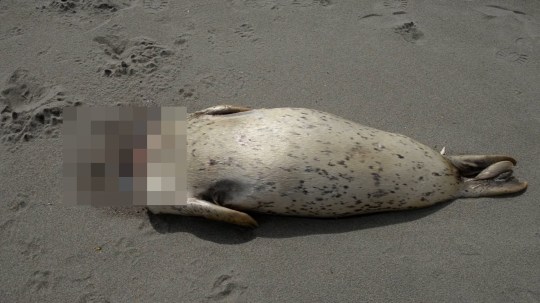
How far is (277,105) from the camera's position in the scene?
13.1 feet

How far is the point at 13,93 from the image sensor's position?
394 cm

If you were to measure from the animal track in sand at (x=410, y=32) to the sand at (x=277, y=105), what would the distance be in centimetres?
1

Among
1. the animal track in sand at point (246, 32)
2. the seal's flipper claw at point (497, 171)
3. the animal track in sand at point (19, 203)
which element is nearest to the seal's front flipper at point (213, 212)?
the animal track in sand at point (19, 203)

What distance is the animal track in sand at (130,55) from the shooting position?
416 centimetres

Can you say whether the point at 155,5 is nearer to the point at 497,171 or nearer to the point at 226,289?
the point at 226,289

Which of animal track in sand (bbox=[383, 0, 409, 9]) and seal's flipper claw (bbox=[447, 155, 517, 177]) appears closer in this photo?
seal's flipper claw (bbox=[447, 155, 517, 177])

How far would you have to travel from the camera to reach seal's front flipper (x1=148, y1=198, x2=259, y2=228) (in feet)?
9.99

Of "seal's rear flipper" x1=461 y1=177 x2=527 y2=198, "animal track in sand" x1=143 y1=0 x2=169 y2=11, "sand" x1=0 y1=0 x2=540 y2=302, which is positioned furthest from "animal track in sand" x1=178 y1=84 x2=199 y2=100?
"seal's rear flipper" x1=461 y1=177 x2=527 y2=198

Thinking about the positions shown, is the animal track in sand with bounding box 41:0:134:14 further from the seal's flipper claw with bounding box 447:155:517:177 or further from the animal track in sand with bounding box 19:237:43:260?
the seal's flipper claw with bounding box 447:155:517:177

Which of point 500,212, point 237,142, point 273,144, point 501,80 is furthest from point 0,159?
point 501,80

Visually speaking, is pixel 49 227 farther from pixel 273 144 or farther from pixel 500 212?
pixel 500 212

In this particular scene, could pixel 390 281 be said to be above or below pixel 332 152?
below

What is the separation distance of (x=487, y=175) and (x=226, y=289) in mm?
1998

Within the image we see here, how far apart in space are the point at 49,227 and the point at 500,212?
3095mm
